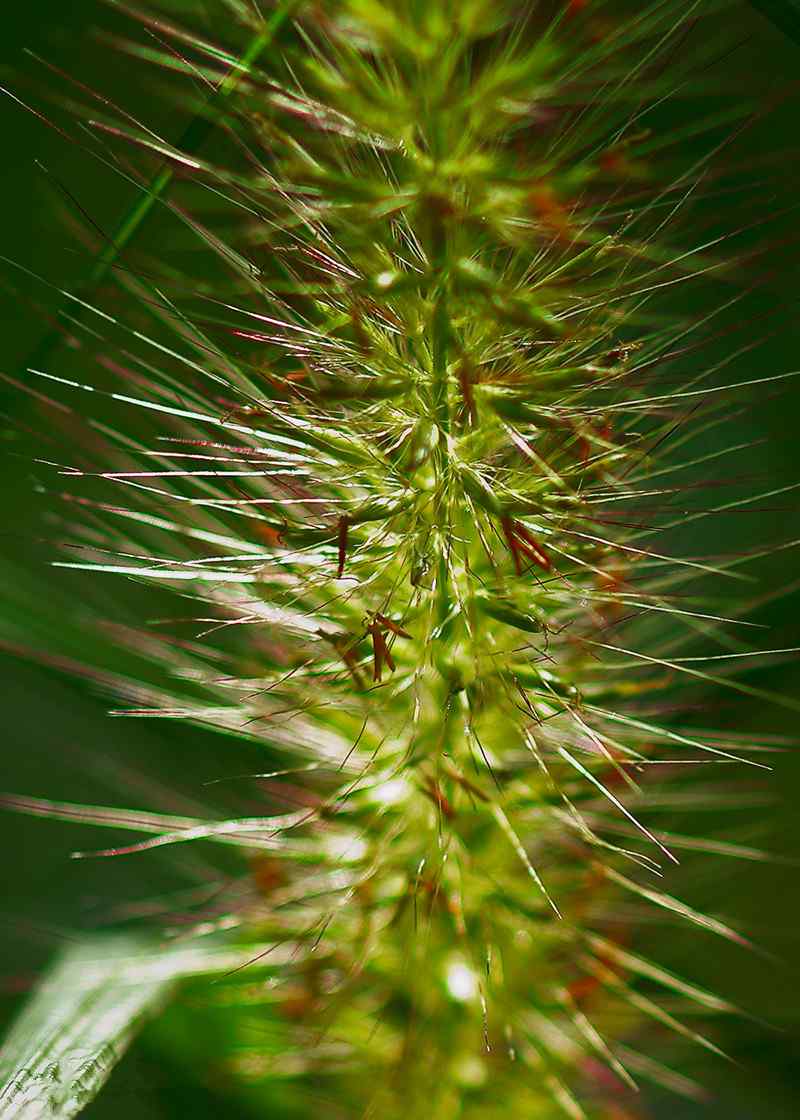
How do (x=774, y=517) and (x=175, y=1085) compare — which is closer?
(x=175, y=1085)

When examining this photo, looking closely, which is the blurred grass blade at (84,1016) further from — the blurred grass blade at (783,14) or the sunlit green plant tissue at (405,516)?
the blurred grass blade at (783,14)

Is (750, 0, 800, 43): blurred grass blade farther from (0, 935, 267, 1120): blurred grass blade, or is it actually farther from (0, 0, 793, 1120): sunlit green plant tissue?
(0, 935, 267, 1120): blurred grass blade

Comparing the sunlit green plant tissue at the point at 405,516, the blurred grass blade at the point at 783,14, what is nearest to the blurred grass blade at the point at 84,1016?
the sunlit green plant tissue at the point at 405,516

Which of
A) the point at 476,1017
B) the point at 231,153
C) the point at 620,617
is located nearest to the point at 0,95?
the point at 231,153

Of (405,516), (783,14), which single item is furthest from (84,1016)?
(783,14)

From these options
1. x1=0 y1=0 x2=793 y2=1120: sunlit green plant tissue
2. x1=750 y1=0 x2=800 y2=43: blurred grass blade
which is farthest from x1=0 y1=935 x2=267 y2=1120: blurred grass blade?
x1=750 y1=0 x2=800 y2=43: blurred grass blade

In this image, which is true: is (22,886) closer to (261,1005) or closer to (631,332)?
(261,1005)
